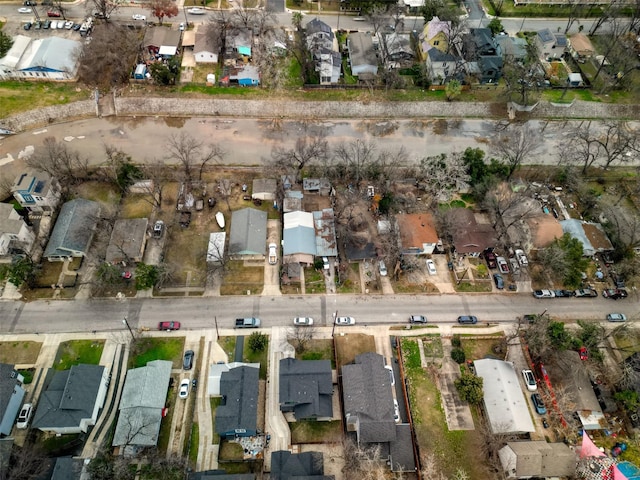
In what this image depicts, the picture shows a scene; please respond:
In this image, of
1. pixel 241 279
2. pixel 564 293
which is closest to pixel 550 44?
pixel 564 293

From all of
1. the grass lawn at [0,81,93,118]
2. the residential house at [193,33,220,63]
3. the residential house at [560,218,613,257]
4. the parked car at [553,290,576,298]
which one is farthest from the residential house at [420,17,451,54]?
the grass lawn at [0,81,93,118]

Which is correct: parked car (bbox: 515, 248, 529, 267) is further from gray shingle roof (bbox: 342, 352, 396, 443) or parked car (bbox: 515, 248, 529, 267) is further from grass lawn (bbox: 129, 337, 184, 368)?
grass lawn (bbox: 129, 337, 184, 368)

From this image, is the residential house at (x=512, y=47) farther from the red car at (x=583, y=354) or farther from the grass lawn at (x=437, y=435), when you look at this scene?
the grass lawn at (x=437, y=435)

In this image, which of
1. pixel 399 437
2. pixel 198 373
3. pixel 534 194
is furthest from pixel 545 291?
pixel 198 373

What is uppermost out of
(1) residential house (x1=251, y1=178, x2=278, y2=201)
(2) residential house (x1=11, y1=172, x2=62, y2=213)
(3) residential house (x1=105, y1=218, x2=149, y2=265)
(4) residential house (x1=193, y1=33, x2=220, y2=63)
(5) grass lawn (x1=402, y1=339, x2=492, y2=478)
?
(4) residential house (x1=193, y1=33, x2=220, y2=63)

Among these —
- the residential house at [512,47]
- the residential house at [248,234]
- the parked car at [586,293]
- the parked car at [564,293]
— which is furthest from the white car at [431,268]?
the residential house at [512,47]

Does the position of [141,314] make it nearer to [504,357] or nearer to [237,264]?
[237,264]
